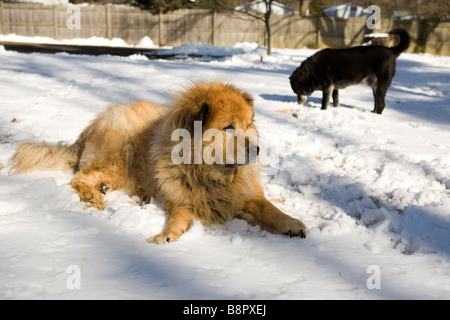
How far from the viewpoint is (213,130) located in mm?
2932

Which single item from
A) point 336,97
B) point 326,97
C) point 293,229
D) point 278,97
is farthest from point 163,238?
point 278,97

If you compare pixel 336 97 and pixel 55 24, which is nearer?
pixel 336 97

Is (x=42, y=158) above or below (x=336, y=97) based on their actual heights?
below

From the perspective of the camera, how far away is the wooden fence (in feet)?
82.6

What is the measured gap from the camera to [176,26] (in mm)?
26641

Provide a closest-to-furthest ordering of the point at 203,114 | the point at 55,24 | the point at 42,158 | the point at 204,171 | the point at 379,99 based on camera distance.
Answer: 1. the point at 203,114
2. the point at 204,171
3. the point at 42,158
4. the point at 379,99
5. the point at 55,24

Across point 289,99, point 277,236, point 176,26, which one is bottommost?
point 277,236

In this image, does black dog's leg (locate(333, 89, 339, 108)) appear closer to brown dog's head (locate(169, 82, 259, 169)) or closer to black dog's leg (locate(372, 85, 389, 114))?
black dog's leg (locate(372, 85, 389, 114))

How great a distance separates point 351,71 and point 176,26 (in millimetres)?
21675

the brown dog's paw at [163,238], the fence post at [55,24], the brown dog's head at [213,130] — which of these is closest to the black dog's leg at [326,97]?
the brown dog's head at [213,130]

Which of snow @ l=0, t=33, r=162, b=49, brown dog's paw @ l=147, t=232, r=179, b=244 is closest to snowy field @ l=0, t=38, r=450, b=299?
brown dog's paw @ l=147, t=232, r=179, b=244

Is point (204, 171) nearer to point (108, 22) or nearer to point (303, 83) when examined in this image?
point (303, 83)

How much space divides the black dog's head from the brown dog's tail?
486cm

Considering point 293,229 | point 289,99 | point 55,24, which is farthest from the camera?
point 55,24
